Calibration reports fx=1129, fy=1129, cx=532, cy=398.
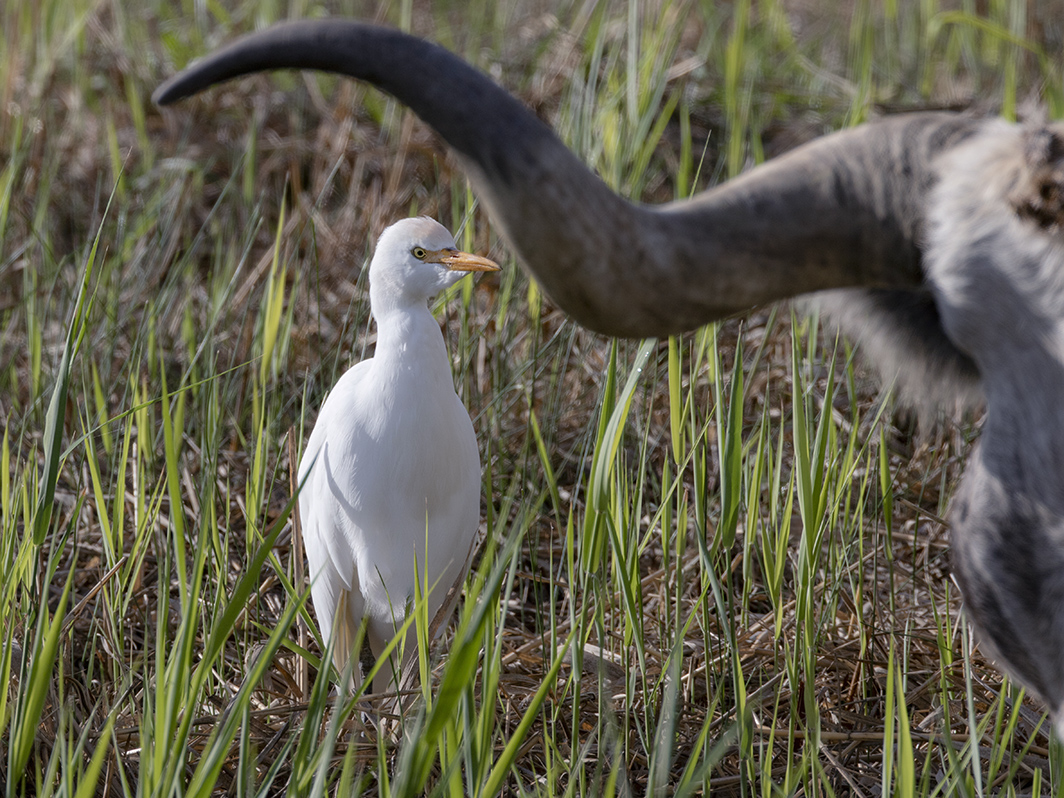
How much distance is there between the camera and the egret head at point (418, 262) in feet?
7.50

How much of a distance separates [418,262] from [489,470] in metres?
0.46

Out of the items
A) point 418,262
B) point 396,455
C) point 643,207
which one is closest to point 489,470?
point 396,455

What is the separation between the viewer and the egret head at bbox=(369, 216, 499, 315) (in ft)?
7.50

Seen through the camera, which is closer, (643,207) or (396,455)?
(643,207)

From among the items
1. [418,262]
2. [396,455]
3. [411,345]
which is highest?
[418,262]

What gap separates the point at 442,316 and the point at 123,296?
104cm

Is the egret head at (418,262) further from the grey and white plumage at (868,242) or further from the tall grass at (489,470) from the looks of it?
the grey and white plumage at (868,242)

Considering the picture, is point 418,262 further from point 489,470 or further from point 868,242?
point 868,242

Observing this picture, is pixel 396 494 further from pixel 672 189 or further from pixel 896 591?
pixel 672 189

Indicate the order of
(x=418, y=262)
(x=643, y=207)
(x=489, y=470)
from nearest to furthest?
(x=643, y=207), (x=489, y=470), (x=418, y=262)

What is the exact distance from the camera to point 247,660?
2.15m

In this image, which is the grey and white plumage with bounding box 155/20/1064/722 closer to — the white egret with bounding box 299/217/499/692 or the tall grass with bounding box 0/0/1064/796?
the tall grass with bounding box 0/0/1064/796

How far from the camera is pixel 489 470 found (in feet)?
7.07

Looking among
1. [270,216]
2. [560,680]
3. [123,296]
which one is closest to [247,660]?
[560,680]
